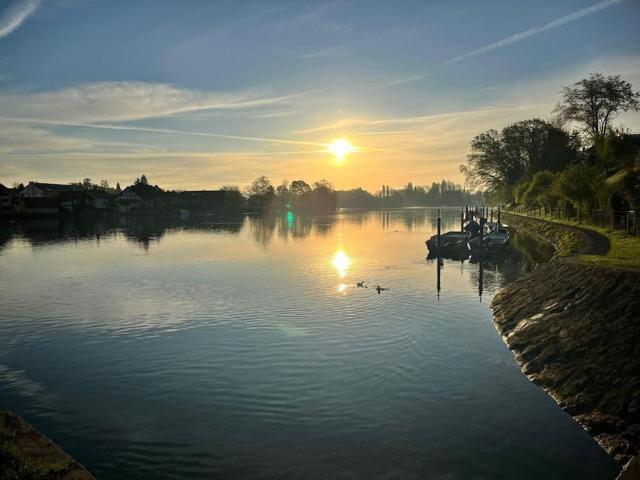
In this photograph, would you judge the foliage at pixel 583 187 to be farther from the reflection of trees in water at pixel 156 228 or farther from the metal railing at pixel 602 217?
the reflection of trees in water at pixel 156 228

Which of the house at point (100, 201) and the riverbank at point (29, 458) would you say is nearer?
the riverbank at point (29, 458)

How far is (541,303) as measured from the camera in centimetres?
2464

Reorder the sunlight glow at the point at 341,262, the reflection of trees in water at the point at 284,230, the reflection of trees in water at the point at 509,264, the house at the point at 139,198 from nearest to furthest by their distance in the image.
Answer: the reflection of trees in water at the point at 509,264
the sunlight glow at the point at 341,262
the reflection of trees in water at the point at 284,230
the house at the point at 139,198

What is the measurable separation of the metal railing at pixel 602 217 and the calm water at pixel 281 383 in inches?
469

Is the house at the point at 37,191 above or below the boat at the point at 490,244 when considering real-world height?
above

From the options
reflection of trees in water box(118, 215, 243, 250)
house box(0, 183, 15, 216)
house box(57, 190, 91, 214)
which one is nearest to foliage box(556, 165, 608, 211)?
reflection of trees in water box(118, 215, 243, 250)

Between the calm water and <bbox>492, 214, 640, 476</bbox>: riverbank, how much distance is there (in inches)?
27.6

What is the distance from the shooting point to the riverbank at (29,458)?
33.8ft

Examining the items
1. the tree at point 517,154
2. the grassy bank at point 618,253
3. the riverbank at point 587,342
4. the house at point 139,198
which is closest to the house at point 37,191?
the house at point 139,198

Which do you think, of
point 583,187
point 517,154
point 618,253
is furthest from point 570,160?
point 618,253

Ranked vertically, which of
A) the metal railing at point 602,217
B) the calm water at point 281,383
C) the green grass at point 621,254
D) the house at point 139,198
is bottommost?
the calm water at point 281,383

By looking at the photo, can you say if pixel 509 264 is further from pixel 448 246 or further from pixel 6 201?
pixel 6 201

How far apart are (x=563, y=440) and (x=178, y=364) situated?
579 inches

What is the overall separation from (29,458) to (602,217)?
5174 centimetres
